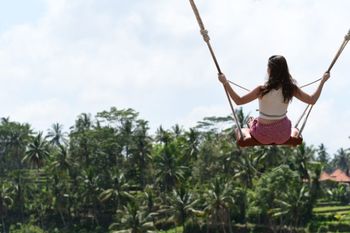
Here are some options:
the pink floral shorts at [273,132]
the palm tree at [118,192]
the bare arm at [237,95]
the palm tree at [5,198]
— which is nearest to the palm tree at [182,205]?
the palm tree at [118,192]

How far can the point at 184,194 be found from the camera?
3054 inches

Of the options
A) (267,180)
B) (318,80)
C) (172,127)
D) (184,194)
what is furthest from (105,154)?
(318,80)

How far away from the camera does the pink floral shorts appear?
32.4 feet

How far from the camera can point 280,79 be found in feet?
30.7

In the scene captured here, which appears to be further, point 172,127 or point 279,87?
point 172,127

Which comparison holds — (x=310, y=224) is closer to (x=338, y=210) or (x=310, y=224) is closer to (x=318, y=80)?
(x=338, y=210)

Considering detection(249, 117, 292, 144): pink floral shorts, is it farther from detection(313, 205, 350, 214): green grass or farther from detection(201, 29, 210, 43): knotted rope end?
detection(313, 205, 350, 214): green grass

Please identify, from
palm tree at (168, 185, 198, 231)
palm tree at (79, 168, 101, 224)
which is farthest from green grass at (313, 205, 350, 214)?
palm tree at (79, 168, 101, 224)

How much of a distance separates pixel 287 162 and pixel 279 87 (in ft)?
247

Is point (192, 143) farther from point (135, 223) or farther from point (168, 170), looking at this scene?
point (135, 223)

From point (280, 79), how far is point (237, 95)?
57cm

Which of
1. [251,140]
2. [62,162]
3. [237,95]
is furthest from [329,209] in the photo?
[237,95]

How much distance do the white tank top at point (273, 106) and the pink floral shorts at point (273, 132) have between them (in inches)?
4.0

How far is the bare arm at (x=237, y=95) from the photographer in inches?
375
